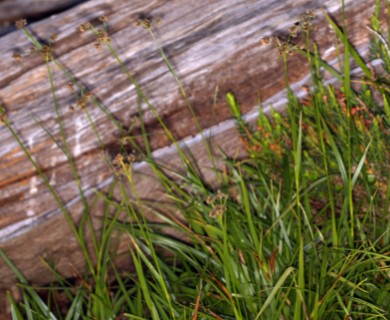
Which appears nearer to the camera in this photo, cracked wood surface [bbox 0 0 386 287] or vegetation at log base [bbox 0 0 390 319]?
vegetation at log base [bbox 0 0 390 319]

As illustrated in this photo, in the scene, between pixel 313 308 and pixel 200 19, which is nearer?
pixel 313 308

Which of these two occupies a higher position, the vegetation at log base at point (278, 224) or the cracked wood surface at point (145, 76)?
the cracked wood surface at point (145, 76)

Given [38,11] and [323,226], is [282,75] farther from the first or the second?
[38,11]

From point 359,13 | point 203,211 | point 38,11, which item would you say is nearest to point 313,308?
point 203,211

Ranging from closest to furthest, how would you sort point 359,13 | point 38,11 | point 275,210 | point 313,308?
point 313,308 < point 275,210 < point 359,13 < point 38,11

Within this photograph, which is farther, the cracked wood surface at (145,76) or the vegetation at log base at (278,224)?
the cracked wood surface at (145,76)

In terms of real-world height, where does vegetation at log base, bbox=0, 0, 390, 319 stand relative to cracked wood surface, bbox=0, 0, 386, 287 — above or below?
below
